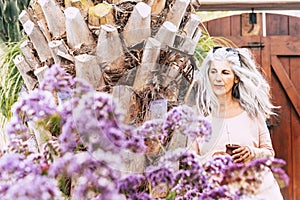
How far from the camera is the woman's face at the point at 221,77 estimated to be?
5.65ft

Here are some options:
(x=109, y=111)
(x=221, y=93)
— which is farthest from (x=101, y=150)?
(x=221, y=93)

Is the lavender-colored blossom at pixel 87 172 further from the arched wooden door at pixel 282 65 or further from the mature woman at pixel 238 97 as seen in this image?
the arched wooden door at pixel 282 65

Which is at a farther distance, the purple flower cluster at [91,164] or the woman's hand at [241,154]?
the woman's hand at [241,154]

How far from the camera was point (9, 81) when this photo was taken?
2047 millimetres

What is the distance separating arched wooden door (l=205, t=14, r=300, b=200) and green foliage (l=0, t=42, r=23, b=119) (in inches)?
62.2

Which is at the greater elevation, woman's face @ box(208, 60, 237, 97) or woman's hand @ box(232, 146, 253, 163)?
woman's face @ box(208, 60, 237, 97)

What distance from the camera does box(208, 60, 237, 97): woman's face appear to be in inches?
67.8

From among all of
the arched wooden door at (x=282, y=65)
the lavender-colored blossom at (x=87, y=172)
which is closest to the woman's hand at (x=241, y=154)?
the lavender-colored blossom at (x=87, y=172)

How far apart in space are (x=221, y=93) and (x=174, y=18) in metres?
0.54

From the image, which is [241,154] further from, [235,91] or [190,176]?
[190,176]

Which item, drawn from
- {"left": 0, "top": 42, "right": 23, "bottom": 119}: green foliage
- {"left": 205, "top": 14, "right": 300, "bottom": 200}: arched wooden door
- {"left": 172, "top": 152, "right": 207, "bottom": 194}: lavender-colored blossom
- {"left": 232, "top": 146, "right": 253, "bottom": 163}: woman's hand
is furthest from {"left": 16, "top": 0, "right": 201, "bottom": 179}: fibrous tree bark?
{"left": 205, "top": 14, "right": 300, "bottom": 200}: arched wooden door

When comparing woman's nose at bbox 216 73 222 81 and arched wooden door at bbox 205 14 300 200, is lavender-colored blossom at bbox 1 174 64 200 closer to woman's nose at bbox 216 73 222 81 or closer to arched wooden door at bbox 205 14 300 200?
woman's nose at bbox 216 73 222 81

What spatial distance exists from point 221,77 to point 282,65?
6.12ft

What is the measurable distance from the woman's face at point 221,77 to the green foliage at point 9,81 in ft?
2.13
